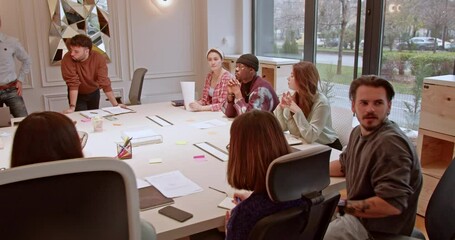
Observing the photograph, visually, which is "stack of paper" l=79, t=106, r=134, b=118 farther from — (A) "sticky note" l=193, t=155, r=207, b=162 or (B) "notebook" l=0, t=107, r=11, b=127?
(A) "sticky note" l=193, t=155, r=207, b=162

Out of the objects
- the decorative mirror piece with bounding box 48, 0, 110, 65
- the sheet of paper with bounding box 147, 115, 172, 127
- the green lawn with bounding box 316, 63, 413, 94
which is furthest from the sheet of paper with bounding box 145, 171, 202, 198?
the decorative mirror piece with bounding box 48, 0, 110, 65

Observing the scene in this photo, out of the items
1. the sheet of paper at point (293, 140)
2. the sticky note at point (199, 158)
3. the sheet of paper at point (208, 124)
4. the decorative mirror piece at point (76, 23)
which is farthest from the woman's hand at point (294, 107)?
the decorative mirror piece at point (76, 23)

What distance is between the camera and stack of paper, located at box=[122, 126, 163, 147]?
2459 mm

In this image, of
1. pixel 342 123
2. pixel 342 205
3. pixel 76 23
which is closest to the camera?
pixel 342 205

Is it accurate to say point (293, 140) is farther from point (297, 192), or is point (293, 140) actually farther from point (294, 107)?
point (297, 192)

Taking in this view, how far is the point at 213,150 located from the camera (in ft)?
7.63

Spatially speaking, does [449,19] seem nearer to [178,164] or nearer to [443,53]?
[443,53]

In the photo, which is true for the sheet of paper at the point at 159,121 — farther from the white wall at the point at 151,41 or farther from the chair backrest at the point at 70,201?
the white wall at the point at 151,41

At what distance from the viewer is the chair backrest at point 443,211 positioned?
5.04 feet

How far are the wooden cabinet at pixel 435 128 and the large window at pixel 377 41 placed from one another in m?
0.59

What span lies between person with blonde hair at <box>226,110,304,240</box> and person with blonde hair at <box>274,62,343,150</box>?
3.89ft

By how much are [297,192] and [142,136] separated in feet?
4.92

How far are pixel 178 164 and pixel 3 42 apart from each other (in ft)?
9.96

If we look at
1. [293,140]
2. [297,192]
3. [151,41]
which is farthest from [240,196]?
[151,41]
